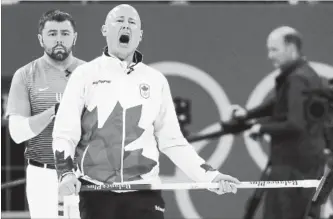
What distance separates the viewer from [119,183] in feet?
10.6

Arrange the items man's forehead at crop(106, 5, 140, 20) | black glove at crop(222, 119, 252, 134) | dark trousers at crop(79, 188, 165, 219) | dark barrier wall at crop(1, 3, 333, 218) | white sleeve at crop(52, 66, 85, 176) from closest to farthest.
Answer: white sleeve at crop(52, 66, 85, 176), dark trousers at crop(79, 188, 165, 219), man's forehead at crop(106, 5, 140, 20), dark barrier wall at crop(1, 3, 333, 218), black glove at crop(222, 119, 252, 134)

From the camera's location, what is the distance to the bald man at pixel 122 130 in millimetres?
3191

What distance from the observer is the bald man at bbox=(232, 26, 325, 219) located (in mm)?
4012

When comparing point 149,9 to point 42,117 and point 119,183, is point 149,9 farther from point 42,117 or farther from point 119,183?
point 119,183

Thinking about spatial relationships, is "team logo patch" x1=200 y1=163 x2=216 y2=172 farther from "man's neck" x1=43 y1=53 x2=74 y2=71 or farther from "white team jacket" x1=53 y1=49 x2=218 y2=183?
"man's neck" x1=43 y1=53 x2=74 y2=71

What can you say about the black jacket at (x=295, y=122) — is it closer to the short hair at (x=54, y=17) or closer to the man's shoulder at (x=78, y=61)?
the man's shoulder at (x=78, y=61)

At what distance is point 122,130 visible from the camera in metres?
3.29

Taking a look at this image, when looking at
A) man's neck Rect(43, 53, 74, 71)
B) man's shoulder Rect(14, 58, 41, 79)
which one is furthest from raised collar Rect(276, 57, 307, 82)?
man's shoulder Rect(14, 58, 41, 79)

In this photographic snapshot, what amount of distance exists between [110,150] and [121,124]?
0.49 ft

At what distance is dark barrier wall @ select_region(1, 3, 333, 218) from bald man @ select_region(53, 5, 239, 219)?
2.00 ft

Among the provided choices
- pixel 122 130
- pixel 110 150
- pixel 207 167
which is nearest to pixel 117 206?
pixel 110 150

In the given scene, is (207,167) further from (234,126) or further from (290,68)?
(290,68)

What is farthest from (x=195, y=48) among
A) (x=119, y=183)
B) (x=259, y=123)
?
(x=119, y=183)

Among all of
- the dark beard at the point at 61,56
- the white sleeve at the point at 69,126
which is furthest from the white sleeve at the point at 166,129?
the dark beard at the point at 61,56
